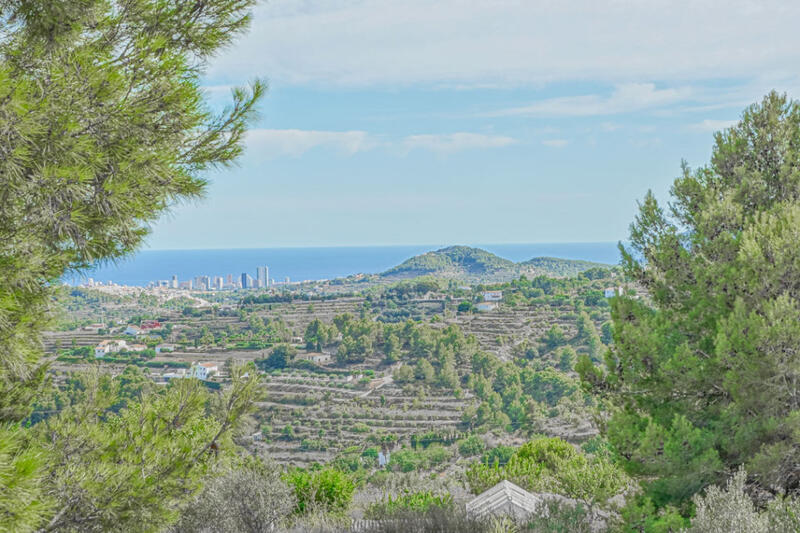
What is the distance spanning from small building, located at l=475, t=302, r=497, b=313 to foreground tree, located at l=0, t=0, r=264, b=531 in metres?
38.5

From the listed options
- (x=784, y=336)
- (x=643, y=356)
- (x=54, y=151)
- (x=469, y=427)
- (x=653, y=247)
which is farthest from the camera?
(x=469, y=427)

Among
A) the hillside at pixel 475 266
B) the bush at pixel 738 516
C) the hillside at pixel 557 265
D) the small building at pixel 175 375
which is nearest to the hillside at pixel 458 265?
the hillside at pixel 475 266

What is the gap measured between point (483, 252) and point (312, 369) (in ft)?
135

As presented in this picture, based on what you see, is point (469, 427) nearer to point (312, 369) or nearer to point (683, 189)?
point (312, 369)

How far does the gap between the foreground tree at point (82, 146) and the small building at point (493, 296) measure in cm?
4068

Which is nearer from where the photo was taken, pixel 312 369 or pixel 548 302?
pixel 312 369

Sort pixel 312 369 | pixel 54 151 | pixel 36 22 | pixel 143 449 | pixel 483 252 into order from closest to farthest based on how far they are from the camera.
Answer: pixel 54 151 < pixel 36 22 < pixel 143 449 < pixel 312 369 < pixel 483 252

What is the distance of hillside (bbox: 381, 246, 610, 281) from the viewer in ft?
205

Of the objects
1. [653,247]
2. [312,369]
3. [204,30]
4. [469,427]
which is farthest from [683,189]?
[312,369]

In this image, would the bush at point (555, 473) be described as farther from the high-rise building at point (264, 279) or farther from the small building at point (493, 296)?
the high-rise building at point (264, 279)

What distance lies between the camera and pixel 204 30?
10.2 ft

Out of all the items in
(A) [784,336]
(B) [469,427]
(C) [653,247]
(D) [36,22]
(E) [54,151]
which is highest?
(D) [36,22]

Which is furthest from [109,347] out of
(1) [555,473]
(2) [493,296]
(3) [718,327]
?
(3) [718,327]

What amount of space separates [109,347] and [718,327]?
32.1 m
